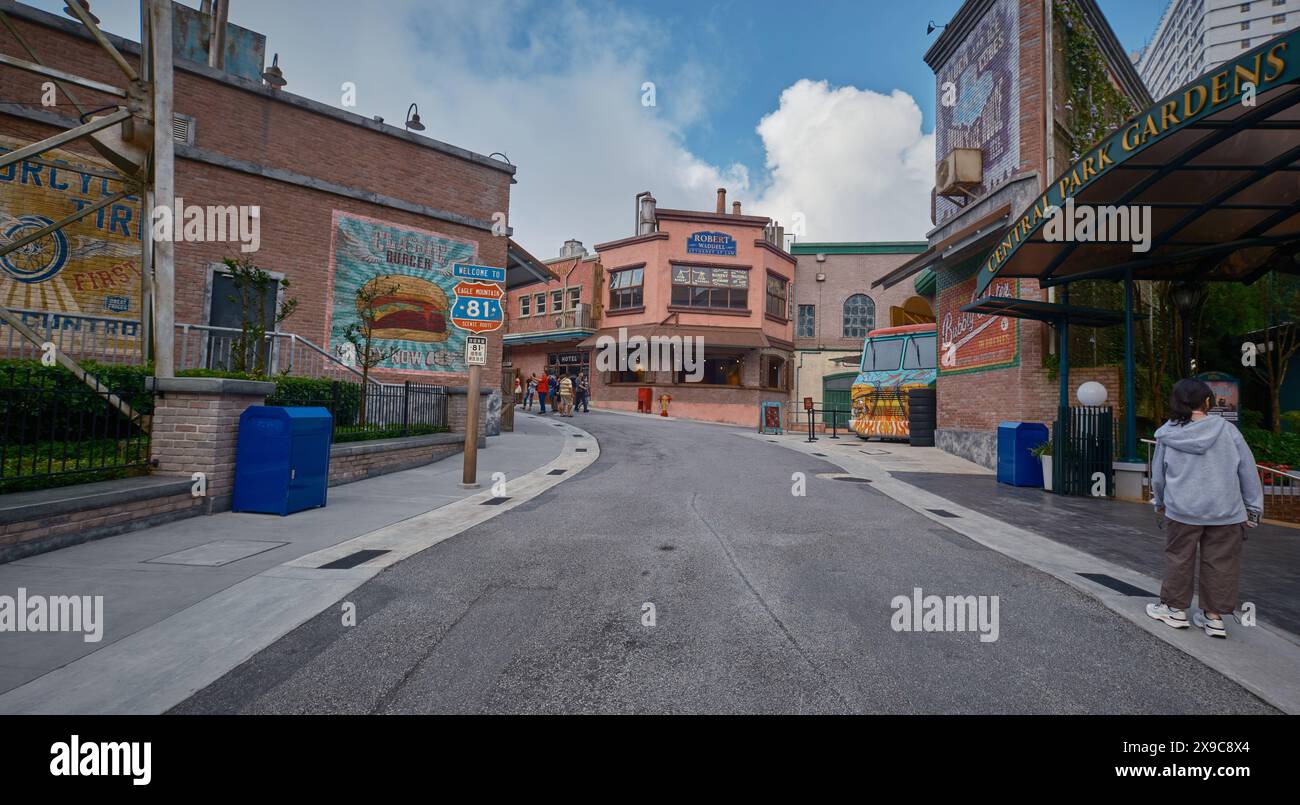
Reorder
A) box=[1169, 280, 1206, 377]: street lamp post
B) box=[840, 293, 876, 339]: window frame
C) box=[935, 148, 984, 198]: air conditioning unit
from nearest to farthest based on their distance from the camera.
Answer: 1. box=[1169, 280, 1206, 377]: street lamp post
2. box=[935, 148, 984, 198]: air conditioning unit
3. box=[840, 293, 876, 339]: window frame

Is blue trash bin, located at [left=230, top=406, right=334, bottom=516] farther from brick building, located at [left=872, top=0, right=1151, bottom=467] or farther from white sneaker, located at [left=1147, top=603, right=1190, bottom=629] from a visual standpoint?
brick building, located at [left=872, top=0, right=1151, bottom=467]

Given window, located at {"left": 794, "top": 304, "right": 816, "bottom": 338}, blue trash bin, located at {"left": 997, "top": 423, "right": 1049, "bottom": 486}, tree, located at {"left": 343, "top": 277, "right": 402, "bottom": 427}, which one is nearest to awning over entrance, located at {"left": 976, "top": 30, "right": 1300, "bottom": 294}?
blue trash bin, located at {"left": 997, "top": 423, "right": 1049, "bottom": 486}

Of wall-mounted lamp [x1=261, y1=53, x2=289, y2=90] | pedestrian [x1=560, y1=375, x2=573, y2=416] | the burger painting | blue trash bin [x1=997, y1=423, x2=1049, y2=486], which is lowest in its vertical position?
blue trash bin [x1=997, y1=423, x2=1049, y2=486]

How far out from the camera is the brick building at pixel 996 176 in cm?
1180

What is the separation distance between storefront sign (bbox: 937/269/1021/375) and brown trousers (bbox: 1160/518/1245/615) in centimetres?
922

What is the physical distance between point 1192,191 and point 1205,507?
7260mm

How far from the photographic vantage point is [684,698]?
263 centimetres

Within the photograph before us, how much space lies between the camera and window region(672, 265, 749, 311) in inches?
1136

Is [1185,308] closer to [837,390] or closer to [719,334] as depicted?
[719,334]

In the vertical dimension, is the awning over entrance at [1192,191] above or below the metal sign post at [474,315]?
above

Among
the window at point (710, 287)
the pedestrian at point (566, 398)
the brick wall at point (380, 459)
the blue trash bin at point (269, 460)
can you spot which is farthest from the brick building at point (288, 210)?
the window at point (710, 287)

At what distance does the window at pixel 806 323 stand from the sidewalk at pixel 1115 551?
803 inches

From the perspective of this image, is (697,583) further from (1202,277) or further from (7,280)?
(7,280)

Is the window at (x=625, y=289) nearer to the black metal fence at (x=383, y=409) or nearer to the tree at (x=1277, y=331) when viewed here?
the black metal fence at (x=383, y=409)
